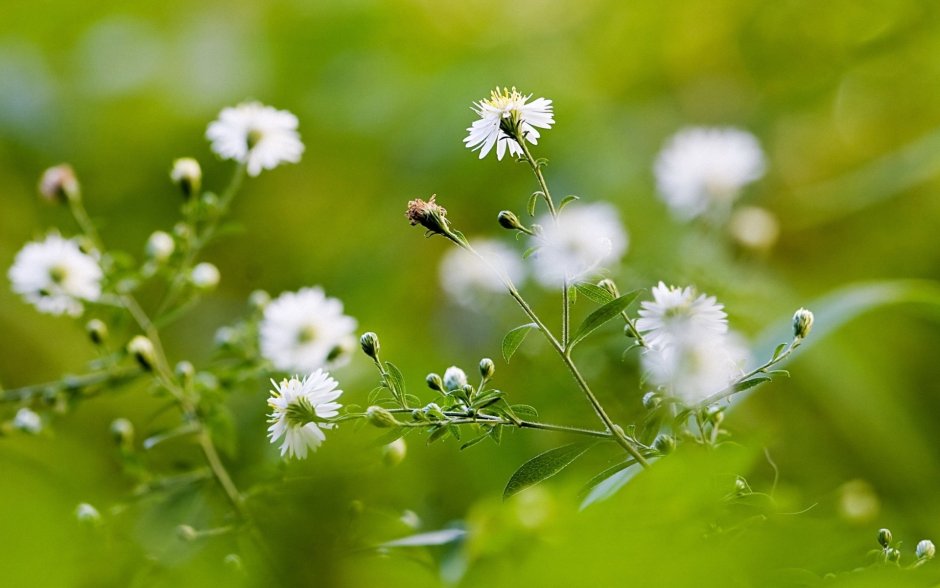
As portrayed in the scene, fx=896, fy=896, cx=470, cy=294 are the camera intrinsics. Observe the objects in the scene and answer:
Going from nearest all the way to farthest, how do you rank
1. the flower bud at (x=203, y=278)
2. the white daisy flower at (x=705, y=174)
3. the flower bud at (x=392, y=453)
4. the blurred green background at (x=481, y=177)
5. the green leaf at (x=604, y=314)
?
the green leaf at (x=604, y=314) < the flower bud at (x=392, y=453) < the flower bud at (x=203, y=278) < the blurred green background at (x=481, y=177) < the white daisy flower at (x=705, y=174)

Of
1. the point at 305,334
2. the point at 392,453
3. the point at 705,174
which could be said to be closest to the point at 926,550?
the point at 392,453

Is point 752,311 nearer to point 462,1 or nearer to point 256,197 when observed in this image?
point 256,197

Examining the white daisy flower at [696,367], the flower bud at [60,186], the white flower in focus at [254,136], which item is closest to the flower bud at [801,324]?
the white daisy flower at [696,367]

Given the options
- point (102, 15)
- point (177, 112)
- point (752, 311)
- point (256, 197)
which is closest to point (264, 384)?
point (752, 311)

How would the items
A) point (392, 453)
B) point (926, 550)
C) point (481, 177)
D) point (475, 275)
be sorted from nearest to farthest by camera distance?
point (926, 550), point (392, 453), point (475, 275), point (481, 177)

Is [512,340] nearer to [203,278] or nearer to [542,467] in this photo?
[542,467]

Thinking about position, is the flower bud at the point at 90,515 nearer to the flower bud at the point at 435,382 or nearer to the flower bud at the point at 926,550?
the flower bud at the point at 435,382

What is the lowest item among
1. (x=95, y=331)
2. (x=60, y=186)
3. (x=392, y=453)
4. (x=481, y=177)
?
(x=392, y=453)
